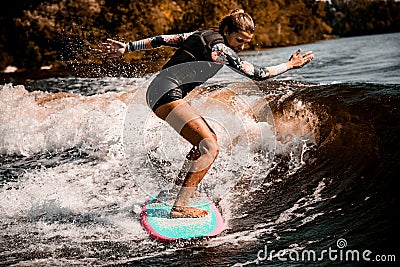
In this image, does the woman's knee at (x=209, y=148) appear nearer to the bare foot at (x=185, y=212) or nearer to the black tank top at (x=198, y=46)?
the bare foot at (x=185, y=212)

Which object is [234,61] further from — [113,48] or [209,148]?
[113,48]

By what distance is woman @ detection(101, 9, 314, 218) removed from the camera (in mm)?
4406

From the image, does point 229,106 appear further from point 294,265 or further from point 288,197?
point 294,265

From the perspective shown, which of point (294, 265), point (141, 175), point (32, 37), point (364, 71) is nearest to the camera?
point (294, 265)

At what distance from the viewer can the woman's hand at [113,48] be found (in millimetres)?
4902

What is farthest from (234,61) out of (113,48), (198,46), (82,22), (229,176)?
(82,22)

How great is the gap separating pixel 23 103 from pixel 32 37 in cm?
1995

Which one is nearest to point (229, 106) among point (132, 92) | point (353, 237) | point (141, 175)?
point (141, 175)

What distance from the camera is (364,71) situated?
11914mm

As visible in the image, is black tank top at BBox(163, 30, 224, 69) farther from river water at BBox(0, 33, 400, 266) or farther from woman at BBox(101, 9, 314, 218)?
river water at BBox(0, 33, 400, 266)

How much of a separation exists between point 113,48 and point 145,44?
1.20ft

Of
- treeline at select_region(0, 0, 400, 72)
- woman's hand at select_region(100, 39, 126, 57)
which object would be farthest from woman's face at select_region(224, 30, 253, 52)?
treeline at select_region(0, 0, 400, 72)

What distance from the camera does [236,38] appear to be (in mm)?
4492

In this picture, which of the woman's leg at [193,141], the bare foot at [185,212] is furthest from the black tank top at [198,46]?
the bare foot at [185,212]
